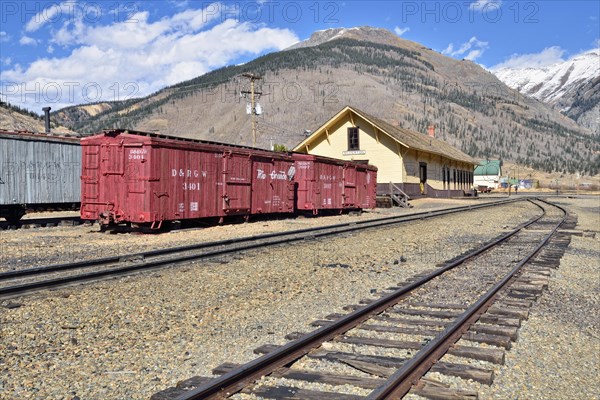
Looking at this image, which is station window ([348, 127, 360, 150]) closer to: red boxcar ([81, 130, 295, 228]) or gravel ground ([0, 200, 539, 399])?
red boxcar ([81, 130, 295, 228])

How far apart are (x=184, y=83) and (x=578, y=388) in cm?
18540

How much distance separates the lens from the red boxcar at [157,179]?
16.5 meters

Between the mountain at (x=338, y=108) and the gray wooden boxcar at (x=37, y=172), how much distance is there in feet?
282

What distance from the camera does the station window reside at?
42688mm

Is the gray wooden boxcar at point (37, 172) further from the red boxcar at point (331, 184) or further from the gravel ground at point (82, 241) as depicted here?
the red boxcar at point (331, 184)

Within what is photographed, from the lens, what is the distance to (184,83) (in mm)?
180125

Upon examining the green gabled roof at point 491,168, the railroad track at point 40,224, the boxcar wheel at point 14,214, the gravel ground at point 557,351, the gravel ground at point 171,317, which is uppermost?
the green gabled roof at point 491,168

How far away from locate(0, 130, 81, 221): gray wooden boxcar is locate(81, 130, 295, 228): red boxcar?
4.65 metres

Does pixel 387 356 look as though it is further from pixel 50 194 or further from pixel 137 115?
pixel 137 115

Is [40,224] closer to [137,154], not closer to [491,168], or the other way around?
[137,154]

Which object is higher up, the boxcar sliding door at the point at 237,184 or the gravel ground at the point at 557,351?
the boxcar sliding door at the point at 237,184

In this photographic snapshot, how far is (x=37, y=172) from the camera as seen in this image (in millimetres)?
21609

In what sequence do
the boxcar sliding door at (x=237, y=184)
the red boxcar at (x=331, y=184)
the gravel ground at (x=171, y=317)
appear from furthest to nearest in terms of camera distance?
the red boxcar at (x=331, y=184)
the boxcar sliding door at (x=237, y=184)
the gravel ground at (x=171, y=317)

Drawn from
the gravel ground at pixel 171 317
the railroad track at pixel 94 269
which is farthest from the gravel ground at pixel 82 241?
the gravel ground at pixel 171 317
